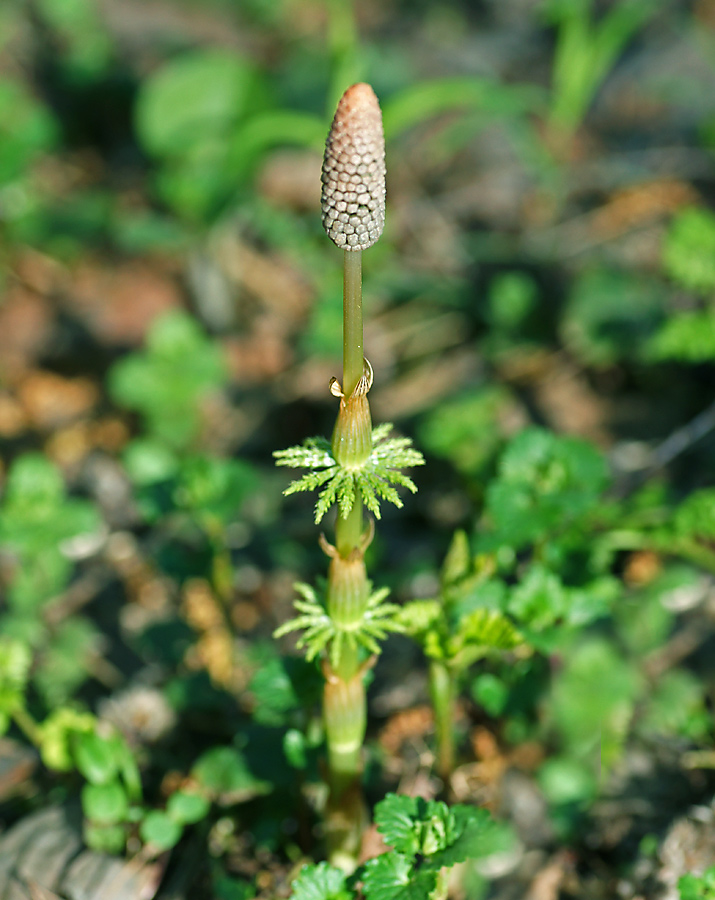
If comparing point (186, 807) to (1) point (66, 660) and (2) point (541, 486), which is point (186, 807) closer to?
(1) point (66, 660)

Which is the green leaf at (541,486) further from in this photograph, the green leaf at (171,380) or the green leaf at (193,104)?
the green leaf at (193,104)

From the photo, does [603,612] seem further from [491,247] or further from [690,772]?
[491,247]

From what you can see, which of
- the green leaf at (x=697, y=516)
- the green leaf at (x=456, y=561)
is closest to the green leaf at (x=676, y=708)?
the green leaf at (x=697, y=516)

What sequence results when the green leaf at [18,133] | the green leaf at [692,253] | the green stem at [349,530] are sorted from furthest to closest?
the green leaf at [18,133]
the green leaf at [692,253]
the green stem at [349,530]

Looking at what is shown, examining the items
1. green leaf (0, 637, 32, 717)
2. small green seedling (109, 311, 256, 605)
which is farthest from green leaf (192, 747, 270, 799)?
small green seedling (109, 311, 256, 605)

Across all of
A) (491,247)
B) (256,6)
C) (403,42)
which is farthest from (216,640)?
(256,6)

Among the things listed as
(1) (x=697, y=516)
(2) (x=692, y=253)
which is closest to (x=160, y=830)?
(1) (x=697, y=516)
